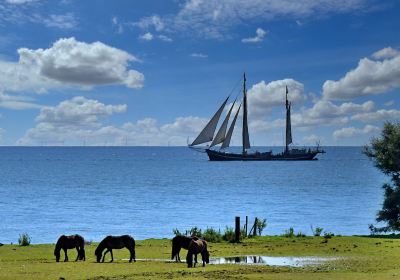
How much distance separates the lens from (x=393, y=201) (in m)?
45.9

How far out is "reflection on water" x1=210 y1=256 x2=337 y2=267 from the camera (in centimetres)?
2958

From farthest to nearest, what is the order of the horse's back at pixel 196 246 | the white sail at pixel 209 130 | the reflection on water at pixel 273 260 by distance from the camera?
the white sail at pixel 209 130 < the reflection on water at pixel 273 260 < the horse's back at pixel 196 246

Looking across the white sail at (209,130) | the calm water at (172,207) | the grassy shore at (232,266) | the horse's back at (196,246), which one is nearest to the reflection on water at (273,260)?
the grassy shore at (232,266)

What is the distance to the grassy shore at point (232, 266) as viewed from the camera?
24.6 meters

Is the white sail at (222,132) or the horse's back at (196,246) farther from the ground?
the white sail at (222,132)

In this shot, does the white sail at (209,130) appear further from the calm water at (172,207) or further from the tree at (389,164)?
the tree at (389,164)

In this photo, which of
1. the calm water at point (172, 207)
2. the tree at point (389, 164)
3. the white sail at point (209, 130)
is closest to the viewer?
the tree at point (389, 164)

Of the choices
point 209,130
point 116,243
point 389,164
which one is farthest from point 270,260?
point 209,130

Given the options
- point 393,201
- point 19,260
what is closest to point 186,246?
point 19,260

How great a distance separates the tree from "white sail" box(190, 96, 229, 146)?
4854 inches

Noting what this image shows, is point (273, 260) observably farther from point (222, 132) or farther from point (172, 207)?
point (222, 132)

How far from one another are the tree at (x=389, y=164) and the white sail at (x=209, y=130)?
123 m

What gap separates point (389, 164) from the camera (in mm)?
47000

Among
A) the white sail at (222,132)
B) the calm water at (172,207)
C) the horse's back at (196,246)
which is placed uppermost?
the white sail at (222,132)
